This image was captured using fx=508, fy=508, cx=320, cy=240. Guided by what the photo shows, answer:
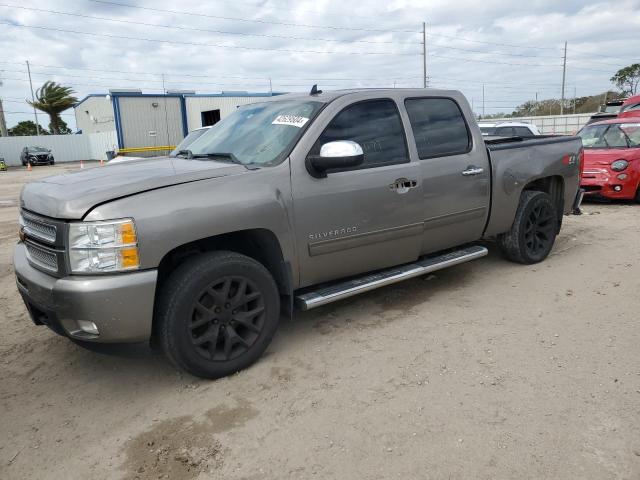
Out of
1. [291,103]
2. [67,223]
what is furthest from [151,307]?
[291,103]

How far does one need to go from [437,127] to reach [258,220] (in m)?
2.06

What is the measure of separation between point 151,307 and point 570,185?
15.8 ft

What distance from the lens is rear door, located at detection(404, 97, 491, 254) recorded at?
427 centimetres

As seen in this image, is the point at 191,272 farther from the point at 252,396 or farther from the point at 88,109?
the point at 88,109

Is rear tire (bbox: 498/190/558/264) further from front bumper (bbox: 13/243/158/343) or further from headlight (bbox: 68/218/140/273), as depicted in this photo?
headlight (bbox: 68/218/140/273)

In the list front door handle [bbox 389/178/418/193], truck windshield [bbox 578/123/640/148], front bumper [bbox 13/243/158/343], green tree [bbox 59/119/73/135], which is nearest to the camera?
front bumper [bbox 13/243/158/343]

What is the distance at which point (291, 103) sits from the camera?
410 cm

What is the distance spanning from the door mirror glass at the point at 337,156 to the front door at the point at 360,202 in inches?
4.8

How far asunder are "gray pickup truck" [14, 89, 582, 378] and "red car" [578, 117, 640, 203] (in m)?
5.29

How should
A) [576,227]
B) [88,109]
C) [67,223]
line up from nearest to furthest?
1. [67,223]
2. [576,227]
3. [88,109]

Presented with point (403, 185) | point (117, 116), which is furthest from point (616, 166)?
point (117, 116)

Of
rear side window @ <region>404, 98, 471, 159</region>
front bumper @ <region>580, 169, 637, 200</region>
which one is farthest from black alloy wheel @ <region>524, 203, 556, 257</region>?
front bumper @ <region>580, 169, 637, 200</region>

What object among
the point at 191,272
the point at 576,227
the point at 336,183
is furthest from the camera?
the point at 576,227

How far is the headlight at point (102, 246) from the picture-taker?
278 cm
